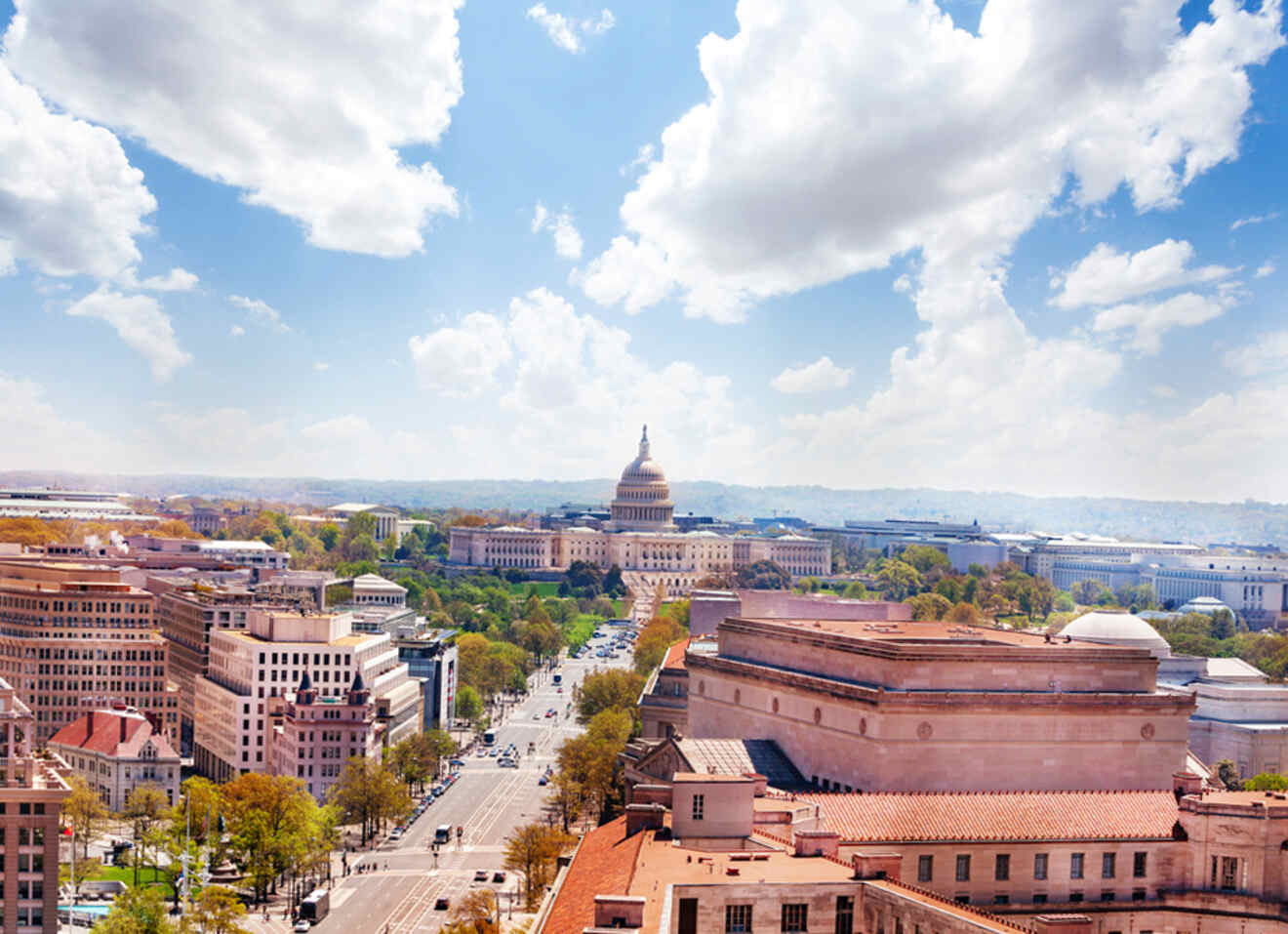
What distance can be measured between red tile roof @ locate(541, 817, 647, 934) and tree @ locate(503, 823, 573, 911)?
26116 mm

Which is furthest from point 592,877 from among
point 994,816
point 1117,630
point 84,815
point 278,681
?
point 1117,630

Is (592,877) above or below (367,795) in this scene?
above

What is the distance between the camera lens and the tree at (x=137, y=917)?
67188 millimetres

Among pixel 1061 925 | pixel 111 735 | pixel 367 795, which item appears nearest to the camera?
pixel 1061 925

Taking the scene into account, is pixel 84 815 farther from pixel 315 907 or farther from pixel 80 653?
pixel 80 653

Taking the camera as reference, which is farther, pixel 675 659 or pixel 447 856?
pixel 675 659

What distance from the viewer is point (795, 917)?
4081cm

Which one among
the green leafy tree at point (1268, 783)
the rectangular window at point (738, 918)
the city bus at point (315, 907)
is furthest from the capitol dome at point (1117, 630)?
the rectangular window at point (738, 918)

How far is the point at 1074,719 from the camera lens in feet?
218

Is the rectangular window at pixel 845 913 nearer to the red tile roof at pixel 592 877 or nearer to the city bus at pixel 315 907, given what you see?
the red tile roof at pixel 592 877

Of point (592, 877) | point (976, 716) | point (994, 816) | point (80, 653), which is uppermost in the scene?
point (976, 716)

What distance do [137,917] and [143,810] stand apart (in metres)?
33.2

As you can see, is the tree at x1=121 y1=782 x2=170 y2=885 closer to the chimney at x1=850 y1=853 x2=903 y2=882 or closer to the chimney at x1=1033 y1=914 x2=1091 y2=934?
the chimney at x1=850 y1=853 x2=903 y2=882

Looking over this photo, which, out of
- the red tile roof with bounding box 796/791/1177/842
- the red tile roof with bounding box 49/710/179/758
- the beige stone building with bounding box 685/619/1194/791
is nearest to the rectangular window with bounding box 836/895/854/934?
the red tile roof with bounding box 796/791/1177/842
